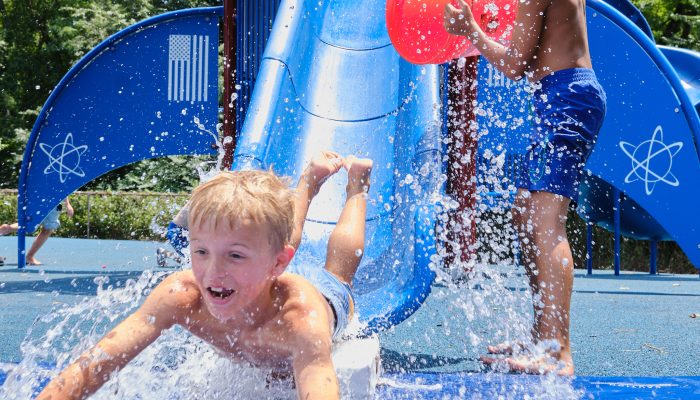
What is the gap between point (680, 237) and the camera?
17.0 ft

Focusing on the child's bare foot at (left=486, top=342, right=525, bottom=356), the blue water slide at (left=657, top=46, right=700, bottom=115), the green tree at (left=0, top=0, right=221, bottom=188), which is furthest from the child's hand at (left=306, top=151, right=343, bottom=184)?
the green tree at (left=0, top=0, right=221, bottom=188)

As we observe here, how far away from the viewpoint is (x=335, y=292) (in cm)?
242

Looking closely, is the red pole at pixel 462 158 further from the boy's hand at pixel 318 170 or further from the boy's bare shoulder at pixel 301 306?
the boy's bare shoulder at pixel 301 306

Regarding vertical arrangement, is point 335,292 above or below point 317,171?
below

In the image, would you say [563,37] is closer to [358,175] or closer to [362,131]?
[358,175]

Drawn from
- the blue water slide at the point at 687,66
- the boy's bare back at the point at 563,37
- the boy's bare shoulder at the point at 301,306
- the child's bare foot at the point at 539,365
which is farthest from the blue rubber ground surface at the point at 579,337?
the blue water slide at the point at 687,66

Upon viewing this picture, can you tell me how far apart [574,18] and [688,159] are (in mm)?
2796

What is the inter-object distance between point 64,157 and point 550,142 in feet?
16.3

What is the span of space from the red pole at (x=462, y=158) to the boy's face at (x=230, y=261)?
4.45 meters

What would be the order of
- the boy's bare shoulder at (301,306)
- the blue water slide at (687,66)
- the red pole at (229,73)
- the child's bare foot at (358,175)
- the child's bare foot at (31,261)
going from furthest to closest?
the blue water slide at (687,66), the child's bare foot at (31,261), the red pole at (229,73), the child's bare foot at (358,175), the boy's bare shoulder at (301,306)

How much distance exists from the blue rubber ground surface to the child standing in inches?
7.8

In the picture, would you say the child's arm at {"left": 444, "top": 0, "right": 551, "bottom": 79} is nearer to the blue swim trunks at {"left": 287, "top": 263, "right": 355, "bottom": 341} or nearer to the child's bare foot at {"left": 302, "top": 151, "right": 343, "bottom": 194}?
the child's bare foot at {"left": 302, "top": 151, "right": 343, "bottom": 194}

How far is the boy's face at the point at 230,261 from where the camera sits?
5.95 ft

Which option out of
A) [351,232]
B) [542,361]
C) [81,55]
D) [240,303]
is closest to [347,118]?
[351,232]
